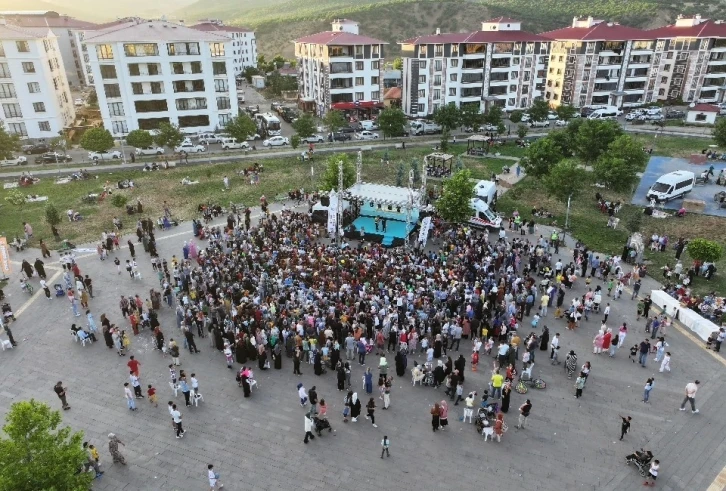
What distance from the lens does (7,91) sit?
190 feet

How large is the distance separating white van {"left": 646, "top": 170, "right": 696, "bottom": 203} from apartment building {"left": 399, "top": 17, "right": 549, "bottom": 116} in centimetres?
3706

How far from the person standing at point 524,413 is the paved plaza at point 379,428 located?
0.23 m

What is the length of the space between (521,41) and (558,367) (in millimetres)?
64384

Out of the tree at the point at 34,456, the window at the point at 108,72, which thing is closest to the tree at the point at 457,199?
the tree at the point at 34,456

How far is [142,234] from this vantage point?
3269 centimetres

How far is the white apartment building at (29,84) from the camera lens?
5688cm

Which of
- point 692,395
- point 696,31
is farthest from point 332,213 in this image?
point 696,31

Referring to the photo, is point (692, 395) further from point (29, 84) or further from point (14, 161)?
point (29, 84)

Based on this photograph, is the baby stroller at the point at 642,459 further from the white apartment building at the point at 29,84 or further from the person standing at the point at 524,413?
the white apartment building at the point at 29,84

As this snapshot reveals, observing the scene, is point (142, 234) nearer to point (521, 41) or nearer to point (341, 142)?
point (341, 142)

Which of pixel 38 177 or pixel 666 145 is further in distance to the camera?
pixel 666 145

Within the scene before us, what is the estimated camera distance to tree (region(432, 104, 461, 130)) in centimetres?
6016

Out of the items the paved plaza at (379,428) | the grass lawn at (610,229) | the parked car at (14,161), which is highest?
the parked car at (14,161)

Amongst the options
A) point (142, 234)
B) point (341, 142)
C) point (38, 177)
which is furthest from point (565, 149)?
point (38, 177)
